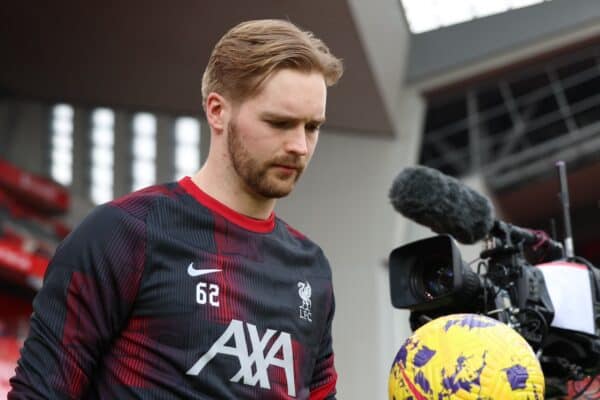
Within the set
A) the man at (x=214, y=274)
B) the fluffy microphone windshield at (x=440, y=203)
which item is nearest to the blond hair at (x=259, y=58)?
the man at (x=214, y=274)

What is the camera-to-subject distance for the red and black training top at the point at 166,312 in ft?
5.85

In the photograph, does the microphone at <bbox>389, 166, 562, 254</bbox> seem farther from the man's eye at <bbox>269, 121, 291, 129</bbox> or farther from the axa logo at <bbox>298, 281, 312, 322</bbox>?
the man's eye at <bbox>269, 121, 291, 129</bbox>

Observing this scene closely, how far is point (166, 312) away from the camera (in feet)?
6.04

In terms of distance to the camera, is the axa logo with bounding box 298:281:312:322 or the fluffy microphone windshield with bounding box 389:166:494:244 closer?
the axa logo with bounding box 298:281:312:322

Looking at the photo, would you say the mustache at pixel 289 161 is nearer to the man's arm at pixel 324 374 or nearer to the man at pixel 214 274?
the man at pixel 214 274

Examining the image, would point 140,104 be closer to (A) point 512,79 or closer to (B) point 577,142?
(A) point 512,79

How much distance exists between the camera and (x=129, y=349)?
5.98ft

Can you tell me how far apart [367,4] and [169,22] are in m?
2.47

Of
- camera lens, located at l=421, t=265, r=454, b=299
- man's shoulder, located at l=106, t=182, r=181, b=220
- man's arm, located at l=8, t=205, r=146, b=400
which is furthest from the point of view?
camera lens, located at l=421, t=265, r=454, b=299

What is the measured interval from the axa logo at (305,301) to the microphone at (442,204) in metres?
0.75

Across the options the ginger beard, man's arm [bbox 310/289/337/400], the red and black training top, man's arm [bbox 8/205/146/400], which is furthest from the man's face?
man's arm [bbox 310/289/337/400]

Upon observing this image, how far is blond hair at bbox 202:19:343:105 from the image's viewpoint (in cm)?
191

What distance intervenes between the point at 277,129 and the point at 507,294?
1.15 m

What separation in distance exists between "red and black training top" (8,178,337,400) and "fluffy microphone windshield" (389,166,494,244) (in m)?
0.81
